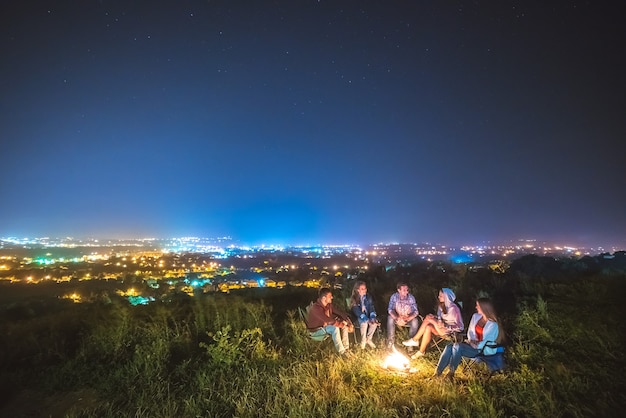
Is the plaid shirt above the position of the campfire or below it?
above

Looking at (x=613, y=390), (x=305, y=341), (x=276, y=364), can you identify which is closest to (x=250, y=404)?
(x=276, y=364)

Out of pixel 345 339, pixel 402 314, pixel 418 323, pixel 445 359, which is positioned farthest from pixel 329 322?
pixel 445 359

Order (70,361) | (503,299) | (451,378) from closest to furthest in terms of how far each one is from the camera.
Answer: (451,378) → (70,361) → (503,299)

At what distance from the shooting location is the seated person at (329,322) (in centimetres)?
668

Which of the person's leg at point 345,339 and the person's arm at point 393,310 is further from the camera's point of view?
the person's arm at point 393,310

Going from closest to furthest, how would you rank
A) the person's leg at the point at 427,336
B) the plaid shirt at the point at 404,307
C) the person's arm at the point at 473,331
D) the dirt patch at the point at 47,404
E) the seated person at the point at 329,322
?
the dirt patch at the point at 47,404
the person's arm at the point at 473,331
the person's leg at the point at 427,336
the seated person at the point at 329,322
the plaid shirt at the point at 404,307

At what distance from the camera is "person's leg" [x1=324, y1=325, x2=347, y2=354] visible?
653cm

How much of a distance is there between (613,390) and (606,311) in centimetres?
176

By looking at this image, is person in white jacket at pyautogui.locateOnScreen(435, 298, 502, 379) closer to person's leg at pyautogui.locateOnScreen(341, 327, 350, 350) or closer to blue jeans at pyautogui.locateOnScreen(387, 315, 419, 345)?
blue jeans at pyautogui.locateOnScreen(387, 315, 419, 345)

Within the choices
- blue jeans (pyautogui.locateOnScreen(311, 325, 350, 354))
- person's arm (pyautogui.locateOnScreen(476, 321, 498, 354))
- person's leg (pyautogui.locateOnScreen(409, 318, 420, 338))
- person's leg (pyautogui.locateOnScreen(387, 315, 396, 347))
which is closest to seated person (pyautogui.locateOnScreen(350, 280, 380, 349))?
person's leg (pyautogui.locateOnScreen(387, 315, 396, 347))

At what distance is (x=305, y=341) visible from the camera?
6.99 metres

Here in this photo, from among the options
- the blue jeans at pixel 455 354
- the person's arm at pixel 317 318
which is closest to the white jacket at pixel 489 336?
the blue jeans at pixel 455 354

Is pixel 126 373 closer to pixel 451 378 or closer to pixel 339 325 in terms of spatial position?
pixel 339 325

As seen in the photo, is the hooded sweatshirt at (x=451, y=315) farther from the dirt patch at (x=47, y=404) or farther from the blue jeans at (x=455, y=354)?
the dirt patch at (x=47, y=404)
